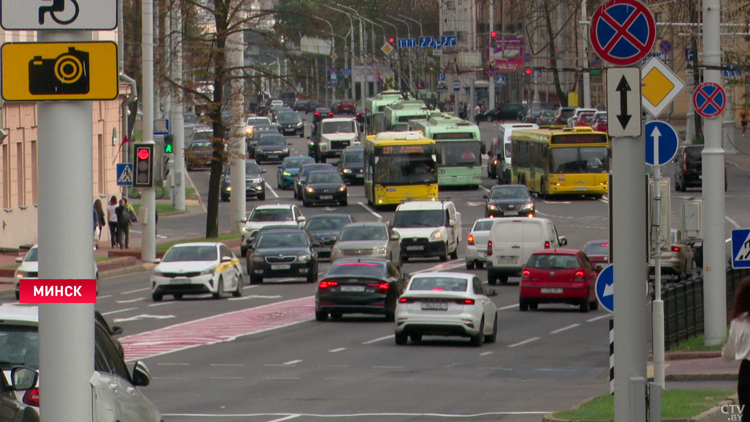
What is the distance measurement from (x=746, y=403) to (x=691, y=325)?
1432cm

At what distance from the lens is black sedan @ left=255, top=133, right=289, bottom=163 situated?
8262cm

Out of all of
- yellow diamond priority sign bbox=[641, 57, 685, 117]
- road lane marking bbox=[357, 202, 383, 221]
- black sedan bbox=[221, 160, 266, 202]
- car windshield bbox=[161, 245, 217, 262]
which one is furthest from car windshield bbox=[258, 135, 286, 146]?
yellow diamond priority sign bbox=[641, 57, 685, 117]

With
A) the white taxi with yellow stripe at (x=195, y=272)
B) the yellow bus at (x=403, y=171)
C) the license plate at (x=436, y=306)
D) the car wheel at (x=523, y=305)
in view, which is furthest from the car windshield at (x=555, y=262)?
the yellow bus at (x=403, y=171)

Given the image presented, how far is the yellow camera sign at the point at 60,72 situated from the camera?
22.1ft

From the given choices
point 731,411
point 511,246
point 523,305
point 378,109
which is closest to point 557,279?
point 523,305

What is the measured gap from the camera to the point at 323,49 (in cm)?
14762

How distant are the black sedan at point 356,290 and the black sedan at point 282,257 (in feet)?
24.4

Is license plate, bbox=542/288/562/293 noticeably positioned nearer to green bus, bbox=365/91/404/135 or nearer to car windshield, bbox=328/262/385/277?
car windshield, bbox=328/262/385/277

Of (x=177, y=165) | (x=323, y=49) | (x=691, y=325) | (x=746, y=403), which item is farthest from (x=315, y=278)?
(x=323, y=49)

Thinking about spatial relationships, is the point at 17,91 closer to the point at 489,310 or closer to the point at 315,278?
the point at 489,310

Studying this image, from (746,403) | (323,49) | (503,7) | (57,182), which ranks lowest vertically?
(746,403)

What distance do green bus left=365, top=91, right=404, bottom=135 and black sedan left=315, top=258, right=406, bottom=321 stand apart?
51.7 meters

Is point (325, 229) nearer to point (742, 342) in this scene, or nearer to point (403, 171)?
point (403, 171)

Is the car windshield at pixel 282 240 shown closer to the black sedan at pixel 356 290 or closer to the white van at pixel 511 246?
the white van at pixel 511 246
